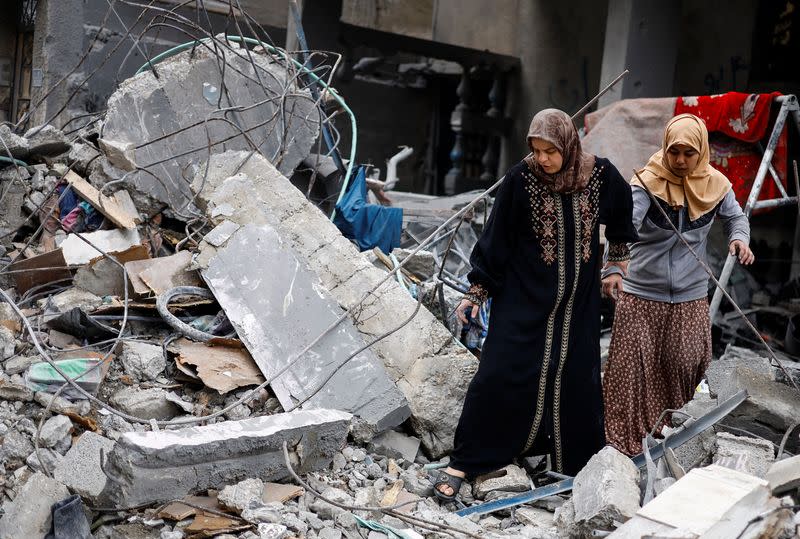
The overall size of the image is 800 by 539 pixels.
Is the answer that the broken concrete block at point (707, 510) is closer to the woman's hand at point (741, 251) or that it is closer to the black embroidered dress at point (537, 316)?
the black embroidered dress at point (537, 316)

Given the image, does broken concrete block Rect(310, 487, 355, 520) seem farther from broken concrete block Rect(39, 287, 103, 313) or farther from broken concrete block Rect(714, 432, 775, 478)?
broken concrete block Rect(39, 287, 103, 313)

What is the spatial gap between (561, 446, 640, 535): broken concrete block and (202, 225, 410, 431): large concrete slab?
1.04 meters

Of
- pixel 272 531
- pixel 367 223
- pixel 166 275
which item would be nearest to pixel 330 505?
pixel 272 531

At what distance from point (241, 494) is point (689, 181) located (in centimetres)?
244

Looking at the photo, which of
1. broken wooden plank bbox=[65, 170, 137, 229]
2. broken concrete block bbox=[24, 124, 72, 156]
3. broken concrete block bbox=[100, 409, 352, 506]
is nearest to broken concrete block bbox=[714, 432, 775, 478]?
broken concrete block bbox=[100, 409, 352, 506]

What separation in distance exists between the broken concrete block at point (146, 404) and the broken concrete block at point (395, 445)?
93 centimetres

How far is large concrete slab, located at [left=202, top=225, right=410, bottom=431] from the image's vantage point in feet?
13.6

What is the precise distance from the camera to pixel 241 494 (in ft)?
10.8

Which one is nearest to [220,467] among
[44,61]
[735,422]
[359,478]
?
[359,478]

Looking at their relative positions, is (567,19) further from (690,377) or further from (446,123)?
(690,377)

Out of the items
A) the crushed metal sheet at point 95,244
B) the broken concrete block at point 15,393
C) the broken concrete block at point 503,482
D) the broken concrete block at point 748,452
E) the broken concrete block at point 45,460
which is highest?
the crushed metal sheet at point 95,244

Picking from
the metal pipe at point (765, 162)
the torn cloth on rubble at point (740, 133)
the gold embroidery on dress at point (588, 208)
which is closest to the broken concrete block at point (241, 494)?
the gold embroidery on dress at point (588, 208)

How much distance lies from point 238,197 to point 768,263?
5.12 metres

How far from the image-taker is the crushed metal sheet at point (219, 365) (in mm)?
4148
